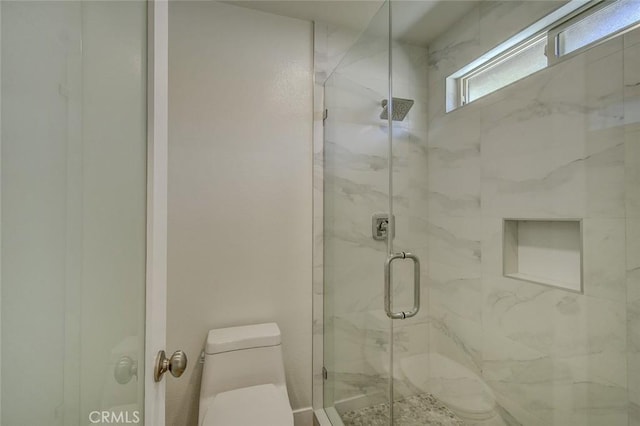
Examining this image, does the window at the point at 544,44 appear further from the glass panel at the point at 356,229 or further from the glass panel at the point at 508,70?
the glass panel at the point at 356,229

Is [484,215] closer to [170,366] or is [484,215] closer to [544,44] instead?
[544,44]

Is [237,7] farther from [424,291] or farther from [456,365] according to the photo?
[456,365]

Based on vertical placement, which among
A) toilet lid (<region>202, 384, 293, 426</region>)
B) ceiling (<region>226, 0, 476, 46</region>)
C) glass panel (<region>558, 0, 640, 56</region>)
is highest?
ceiling (<region>226, 0, 476, 46</region>)

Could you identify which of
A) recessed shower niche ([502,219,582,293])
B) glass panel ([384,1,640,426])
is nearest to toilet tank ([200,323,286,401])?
glass panel ([384,1,640,426])

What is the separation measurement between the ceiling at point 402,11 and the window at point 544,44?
0.30 metres

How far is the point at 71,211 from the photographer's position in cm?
43

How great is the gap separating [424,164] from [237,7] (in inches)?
56.1

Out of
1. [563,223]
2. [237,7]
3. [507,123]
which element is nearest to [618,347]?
Result: [563,223]

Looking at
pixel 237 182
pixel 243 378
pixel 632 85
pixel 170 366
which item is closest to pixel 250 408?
pixel 243 378

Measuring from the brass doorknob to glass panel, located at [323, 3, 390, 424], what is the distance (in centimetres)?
92

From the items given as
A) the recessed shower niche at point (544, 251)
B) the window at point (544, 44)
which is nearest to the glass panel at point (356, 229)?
the window at point (544, 44)

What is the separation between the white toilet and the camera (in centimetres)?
124

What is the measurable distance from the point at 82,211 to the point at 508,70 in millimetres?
1904

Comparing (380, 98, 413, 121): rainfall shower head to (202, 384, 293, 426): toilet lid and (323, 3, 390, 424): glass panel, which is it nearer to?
(323, 3, 390, 424): glass panel
